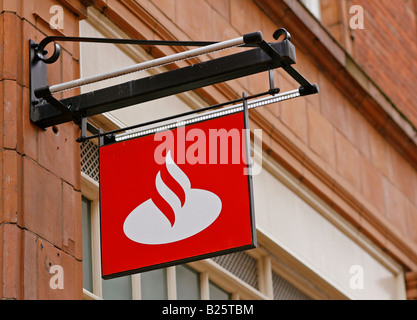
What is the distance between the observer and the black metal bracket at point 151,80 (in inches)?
298

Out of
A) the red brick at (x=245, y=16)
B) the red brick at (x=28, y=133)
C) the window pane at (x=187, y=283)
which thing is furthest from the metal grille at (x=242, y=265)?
the red brick at (x=28, y=133)

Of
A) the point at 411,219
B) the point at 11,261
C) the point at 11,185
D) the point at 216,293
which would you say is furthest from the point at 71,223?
the point at 411,219

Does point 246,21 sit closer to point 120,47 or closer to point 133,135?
point 120,47

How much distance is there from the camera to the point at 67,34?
8.98 m

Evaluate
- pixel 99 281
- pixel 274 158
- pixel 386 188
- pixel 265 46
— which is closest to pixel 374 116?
pixel 386 188

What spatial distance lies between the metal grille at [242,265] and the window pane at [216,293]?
0.75 feet

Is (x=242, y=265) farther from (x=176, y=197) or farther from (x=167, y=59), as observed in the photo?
(x=167, y=59)

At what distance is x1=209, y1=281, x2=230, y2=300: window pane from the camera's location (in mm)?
11023

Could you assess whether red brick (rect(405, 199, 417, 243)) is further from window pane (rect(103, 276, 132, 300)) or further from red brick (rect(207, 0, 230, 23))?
window pane (rect(103, 276, 132, 300))

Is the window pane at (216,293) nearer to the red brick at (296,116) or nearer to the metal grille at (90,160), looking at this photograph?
the metal grille at (90,160)

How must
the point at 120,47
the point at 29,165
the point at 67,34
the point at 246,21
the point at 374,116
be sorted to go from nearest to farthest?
the point at 29,165
the point at 67,34
the point at 120,47
the point at 246,21
the point at 374,116

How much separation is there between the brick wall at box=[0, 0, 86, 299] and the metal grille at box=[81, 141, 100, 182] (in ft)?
2.14

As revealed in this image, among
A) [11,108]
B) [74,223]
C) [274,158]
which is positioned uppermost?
[274,158]
